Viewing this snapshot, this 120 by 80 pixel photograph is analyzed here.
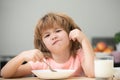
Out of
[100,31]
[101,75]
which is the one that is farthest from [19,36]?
[101,75]

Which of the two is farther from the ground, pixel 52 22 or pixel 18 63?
pixel 52 22

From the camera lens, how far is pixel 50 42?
1261mm

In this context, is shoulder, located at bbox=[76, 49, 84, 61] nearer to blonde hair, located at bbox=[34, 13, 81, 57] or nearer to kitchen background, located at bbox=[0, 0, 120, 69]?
blonde hair, located at bbox=[34, 13, 81, 57]

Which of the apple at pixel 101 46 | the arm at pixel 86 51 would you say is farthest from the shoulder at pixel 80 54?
the apple at pixel 101 46

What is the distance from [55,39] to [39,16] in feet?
5.50

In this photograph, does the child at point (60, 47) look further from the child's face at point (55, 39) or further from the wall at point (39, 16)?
the wall at point (39, 16)

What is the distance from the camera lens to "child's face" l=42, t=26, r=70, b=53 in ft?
4.10

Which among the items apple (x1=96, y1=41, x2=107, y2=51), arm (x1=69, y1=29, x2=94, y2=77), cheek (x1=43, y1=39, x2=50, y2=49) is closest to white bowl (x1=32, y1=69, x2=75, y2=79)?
arm (x1=69, y1=29, x2=94, y2=77)

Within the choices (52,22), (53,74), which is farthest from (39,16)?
(53,74)

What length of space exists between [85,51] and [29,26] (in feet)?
5.87

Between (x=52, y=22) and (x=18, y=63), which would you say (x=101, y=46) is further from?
(x=18, y=63)

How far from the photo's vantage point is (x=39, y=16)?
290cm

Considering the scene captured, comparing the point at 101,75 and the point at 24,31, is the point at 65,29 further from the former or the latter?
the point at 24,31

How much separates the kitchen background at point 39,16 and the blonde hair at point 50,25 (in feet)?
4.89
